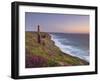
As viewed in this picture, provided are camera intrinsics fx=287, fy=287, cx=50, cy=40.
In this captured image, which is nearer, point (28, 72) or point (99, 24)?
point (28, 72)

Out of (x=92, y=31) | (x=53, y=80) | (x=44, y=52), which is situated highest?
(x=92, y=31)

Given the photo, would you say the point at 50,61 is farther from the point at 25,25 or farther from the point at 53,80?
the point at 25,25

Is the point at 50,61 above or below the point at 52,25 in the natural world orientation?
below

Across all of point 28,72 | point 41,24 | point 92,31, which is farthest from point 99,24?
point 28,72
